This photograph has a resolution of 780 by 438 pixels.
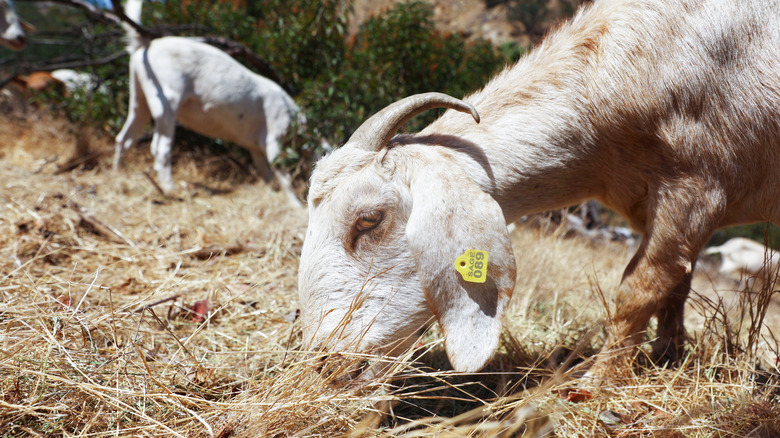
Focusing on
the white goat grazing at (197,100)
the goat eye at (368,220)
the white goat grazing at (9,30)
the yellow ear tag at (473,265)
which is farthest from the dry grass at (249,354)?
the white goat grazing at (9,30)

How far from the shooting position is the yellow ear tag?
183 cm

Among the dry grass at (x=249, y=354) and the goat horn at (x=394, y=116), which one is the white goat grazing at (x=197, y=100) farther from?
the goat horn at (x=394, y=116)

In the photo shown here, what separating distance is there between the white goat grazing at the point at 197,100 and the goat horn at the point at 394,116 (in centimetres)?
425

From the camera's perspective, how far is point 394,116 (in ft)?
6.74

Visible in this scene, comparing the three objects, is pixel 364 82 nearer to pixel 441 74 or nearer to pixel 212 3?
pixel 441 74

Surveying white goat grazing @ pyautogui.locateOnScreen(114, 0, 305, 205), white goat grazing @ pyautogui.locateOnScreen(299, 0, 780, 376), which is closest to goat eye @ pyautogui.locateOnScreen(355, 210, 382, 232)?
white goat grazing @ pyautogui.locateOnScreen(299, 0, 780, 376)

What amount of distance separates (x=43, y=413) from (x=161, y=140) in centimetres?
505

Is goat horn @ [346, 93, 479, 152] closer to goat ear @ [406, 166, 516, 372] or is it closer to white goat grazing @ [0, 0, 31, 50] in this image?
goat ear @ [406, 166, 516, 372]

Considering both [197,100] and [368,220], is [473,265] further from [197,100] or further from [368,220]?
[197,100]

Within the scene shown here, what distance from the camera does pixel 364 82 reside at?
6223 millimetres

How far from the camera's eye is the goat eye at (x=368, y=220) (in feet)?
6.41

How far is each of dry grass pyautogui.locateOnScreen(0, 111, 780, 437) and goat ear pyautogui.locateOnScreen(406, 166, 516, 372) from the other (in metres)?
0.16

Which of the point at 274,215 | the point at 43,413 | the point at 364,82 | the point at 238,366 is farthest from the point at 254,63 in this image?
the point at 43,413

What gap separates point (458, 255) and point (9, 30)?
748 cm
